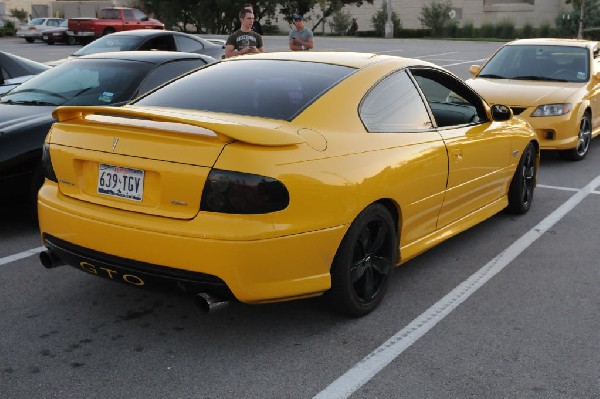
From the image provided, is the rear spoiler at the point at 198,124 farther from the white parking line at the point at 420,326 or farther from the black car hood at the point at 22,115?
the black car hood at the point at 22,115

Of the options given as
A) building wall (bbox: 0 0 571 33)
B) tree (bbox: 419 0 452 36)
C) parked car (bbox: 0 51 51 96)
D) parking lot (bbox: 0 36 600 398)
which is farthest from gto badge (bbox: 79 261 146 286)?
building wall (bbox: 0 0 571 33)

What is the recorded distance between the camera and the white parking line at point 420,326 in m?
3.48

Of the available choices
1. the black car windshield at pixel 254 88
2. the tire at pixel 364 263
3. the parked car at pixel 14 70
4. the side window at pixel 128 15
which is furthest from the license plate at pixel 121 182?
the side window at pixel 128 15

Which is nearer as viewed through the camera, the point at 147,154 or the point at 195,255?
the point at 195,255

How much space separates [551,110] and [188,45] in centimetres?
689

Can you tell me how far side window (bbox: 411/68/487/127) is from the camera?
5.09m

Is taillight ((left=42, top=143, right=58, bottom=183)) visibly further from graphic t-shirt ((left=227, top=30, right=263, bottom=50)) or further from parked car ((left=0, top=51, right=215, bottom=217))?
graphic t-shirt ((left=227, top=30, right=263, bottom=50))

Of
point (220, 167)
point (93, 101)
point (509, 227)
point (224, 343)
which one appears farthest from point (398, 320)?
point (93, 101)

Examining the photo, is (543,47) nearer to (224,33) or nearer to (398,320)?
(398,320)

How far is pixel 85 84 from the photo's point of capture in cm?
687

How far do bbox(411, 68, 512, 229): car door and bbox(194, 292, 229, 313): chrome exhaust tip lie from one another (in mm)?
1947

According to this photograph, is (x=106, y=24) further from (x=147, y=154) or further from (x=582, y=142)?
(x=147, y=154)

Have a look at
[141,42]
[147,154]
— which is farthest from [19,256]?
[141,42]

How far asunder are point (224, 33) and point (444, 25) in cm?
1637
